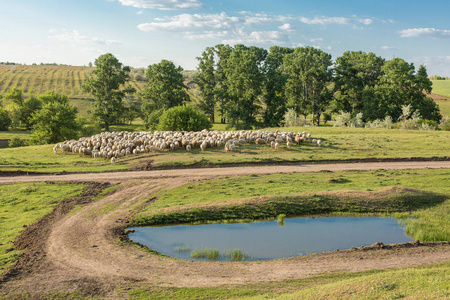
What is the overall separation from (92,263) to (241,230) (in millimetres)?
9184

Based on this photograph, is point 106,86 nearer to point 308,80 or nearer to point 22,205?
point 308,80

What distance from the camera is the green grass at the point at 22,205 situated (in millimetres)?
19297

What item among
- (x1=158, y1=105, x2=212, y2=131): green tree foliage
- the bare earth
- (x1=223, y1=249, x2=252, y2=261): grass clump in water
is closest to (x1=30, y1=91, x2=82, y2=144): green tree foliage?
(x1=158, y1=105, x2=212, y2=131): green tree foliage

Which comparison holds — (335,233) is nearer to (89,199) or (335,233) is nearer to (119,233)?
(119,233)

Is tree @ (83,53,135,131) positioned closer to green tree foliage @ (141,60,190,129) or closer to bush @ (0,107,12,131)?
Result: green tree foliage @ (141,60,190,129)

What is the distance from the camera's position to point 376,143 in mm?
45156

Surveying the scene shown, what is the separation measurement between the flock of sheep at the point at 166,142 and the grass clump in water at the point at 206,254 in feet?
75.8

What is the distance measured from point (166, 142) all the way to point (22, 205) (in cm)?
1854

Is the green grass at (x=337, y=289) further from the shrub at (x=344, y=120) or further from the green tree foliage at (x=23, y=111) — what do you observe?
the green tree foliage at (x=23, y=111)

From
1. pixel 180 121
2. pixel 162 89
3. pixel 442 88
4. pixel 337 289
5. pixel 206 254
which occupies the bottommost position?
pixel 206 254

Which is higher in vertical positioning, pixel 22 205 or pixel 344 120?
pixel 344 120

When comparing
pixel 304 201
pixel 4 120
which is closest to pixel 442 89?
pixel 304 201

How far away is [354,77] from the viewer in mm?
81875

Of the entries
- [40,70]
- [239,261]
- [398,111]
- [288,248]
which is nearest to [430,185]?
[288,248]
